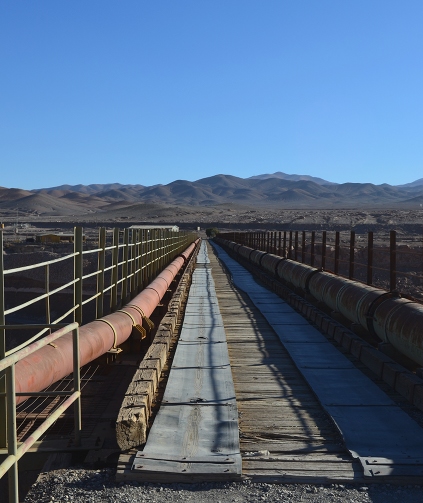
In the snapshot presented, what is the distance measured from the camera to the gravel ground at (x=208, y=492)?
4355 millimetres

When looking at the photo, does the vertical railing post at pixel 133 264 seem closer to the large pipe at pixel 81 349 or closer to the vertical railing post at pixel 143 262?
the vertical railing post at pixel 143 262

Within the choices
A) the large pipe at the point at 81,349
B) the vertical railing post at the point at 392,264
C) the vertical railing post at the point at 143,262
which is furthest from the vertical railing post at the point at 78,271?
the vertical railing post at the point at 143,262

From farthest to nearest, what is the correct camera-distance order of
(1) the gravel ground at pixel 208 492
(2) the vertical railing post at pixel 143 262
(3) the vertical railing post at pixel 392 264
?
1. (2) the vertical railing post at pixel 143 262
2. (3) the vertical railing post at pixel 392 264
3. (1) the gravel ground at pixel 208 492

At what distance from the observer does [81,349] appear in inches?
271

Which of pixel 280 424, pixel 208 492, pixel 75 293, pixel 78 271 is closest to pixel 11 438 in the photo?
pixel 208 492

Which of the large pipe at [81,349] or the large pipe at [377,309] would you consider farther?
the large pipe at [377,309]

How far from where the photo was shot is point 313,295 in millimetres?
13594

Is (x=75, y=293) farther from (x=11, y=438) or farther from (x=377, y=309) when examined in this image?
(x=11, y=438)

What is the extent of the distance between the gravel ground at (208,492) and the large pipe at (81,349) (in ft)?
3.04

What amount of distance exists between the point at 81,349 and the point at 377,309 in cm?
415

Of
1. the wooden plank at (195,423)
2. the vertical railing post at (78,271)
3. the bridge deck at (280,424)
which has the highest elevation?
the vertical railing post at (78,271)

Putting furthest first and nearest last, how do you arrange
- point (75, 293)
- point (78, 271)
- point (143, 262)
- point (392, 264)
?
point (143, 262) < point (392, 264) < point (75, 293) < point (78, 271)

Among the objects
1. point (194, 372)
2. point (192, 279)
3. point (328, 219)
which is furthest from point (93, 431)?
point (328, 219)

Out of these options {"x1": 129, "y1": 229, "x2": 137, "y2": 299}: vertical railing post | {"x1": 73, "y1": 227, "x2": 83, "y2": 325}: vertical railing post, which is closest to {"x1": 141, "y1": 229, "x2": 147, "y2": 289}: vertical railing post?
{"x1": 129, "y1": 229, "x2": 137, "y2": 299}: vertical railing post
